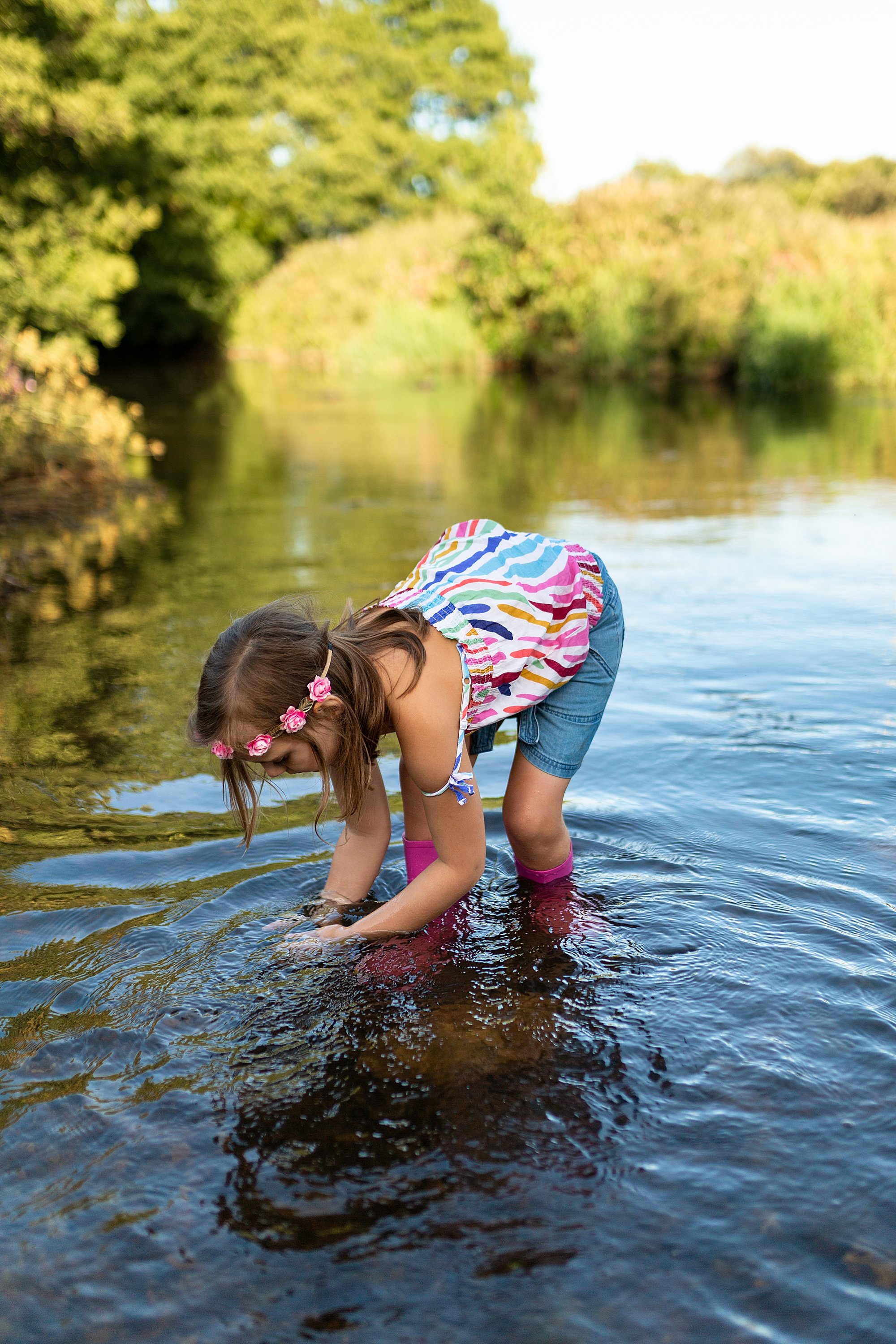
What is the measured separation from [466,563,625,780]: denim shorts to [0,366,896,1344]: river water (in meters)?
0.40

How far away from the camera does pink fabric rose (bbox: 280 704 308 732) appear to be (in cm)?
233

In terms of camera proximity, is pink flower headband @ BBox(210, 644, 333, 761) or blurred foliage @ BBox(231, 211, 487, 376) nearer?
pink flower headband @ BBox(210, 644, 333, 761)

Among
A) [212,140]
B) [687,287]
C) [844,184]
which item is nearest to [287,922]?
[687,287]

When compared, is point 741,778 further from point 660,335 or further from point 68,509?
point 660,335

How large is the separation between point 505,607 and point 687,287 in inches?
679

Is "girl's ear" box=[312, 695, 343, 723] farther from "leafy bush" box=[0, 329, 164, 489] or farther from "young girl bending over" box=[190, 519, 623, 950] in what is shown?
"leafy bush" box=[0, 329, 164, 489]

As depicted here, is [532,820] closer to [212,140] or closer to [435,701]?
[435,701]

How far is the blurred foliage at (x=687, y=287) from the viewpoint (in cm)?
1723

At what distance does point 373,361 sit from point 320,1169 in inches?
878

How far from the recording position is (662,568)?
6797mm

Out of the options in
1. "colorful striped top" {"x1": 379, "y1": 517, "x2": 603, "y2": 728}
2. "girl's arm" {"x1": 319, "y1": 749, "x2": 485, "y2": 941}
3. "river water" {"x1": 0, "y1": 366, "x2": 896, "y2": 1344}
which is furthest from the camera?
"colorful striped top" {"x1": 379, "y1": 517, "x2": 603, "y2": 728}

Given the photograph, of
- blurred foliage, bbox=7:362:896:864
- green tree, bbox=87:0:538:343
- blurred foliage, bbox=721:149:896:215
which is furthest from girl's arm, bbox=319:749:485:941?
blurred foliage, bbox=721:149:896:215

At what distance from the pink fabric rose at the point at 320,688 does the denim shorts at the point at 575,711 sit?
0.67 meters

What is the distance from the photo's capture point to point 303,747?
2447 mm
